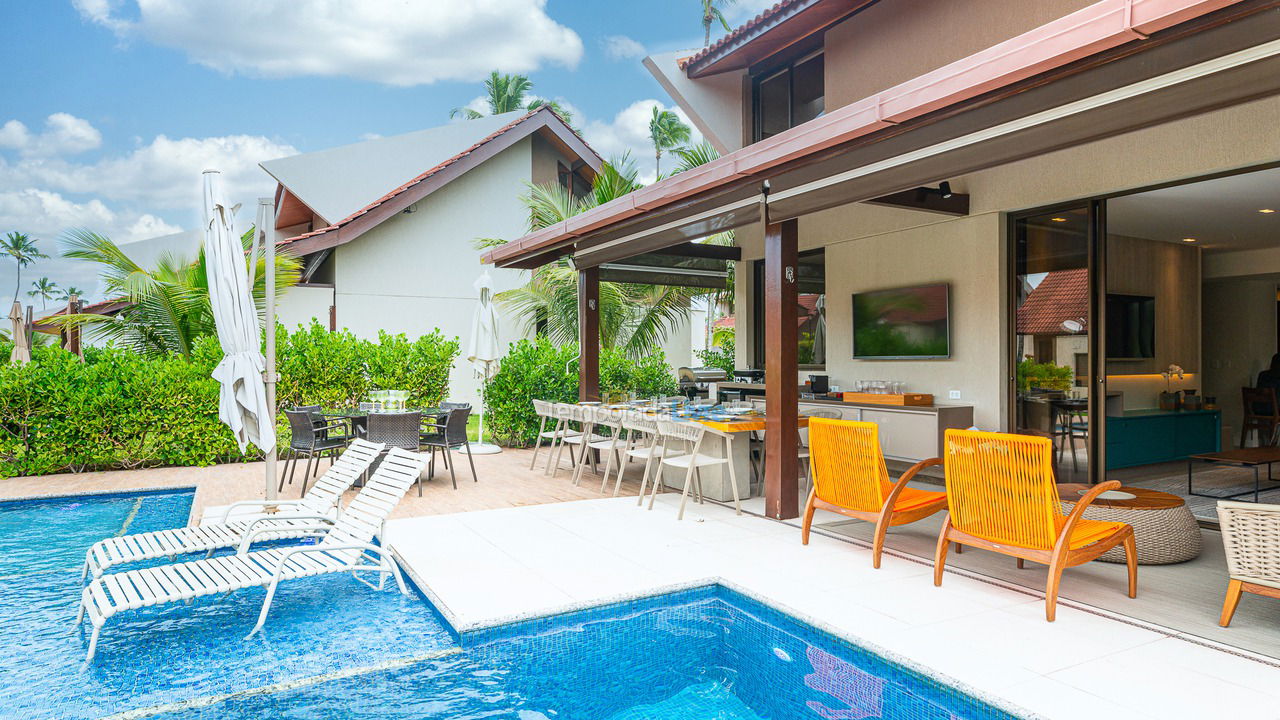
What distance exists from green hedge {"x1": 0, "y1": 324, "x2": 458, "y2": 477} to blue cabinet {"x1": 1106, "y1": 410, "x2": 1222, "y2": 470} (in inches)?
357

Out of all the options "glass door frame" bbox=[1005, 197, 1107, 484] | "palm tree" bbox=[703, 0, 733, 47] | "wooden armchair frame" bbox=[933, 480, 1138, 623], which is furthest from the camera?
"palm tree" bbox=[703, 0, 733, 47]

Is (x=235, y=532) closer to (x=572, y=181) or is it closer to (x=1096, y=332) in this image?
(x=1096, y=332)

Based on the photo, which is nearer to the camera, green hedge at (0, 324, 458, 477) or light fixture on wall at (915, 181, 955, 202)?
light fixture on wall at (915, 181, 955, 202)

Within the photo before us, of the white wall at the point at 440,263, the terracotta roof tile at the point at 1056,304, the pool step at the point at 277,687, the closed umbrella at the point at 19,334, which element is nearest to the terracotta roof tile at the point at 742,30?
the terracotta roof tile at the point at 1056,304

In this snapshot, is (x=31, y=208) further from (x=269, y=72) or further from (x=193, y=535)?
(x=193, y=535)

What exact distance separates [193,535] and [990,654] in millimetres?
4762

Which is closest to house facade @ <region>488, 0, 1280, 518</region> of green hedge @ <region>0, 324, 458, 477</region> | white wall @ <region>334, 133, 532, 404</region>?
green hedge @ <region>0, 324, 458, 477</region>

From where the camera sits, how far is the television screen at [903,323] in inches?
324

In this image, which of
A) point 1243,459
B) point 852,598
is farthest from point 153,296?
point 1243,459

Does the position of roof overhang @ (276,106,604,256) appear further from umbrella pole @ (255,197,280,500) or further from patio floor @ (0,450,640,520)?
umbrella pole @ (255,197,280,500)

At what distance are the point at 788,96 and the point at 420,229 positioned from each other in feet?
25.7

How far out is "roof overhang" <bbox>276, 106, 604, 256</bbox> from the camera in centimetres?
1321

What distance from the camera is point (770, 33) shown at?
951 cm

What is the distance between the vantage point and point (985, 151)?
14.7 ft
